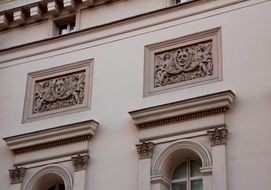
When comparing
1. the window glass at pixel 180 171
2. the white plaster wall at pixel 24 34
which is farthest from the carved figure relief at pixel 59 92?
the window glass at pixel 180 171

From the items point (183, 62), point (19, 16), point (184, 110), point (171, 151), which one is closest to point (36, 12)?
point (19, 16)

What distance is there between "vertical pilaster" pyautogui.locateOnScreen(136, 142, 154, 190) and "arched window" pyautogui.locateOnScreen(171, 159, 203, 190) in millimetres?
752

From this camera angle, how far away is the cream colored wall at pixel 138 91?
17.2 m

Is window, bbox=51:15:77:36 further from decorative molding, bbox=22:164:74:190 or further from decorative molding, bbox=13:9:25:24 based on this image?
decorative molding, bbox=22:164:74:190

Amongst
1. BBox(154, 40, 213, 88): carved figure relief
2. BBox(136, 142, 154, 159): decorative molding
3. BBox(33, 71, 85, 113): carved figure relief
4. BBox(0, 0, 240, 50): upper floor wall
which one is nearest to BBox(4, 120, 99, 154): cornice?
BBox(33, 71, 85, 113): carved figure relief

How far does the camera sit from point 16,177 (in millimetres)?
19859

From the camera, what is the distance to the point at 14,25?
22.9 meters

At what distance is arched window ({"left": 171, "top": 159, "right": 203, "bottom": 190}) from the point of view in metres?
17.9

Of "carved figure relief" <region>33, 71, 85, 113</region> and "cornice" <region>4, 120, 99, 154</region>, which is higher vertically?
"carved figure relief" <region>33, 71, 85, 113</region>

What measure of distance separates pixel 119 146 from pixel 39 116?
10.2 ft

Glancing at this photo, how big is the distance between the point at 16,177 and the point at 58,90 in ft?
9.36

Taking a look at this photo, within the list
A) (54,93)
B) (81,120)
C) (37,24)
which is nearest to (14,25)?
(37,24)

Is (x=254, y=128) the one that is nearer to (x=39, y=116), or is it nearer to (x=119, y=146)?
(x=119, y=146)

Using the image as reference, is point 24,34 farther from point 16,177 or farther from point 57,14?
point 16,177
